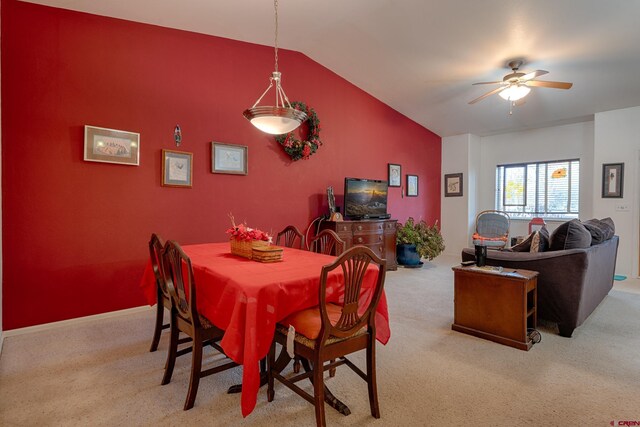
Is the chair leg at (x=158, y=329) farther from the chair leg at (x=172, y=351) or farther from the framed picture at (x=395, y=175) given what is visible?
the framed picture at (x=395, y=175)

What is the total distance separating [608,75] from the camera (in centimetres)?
447

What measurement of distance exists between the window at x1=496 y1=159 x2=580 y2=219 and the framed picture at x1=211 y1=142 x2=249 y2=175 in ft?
18.1

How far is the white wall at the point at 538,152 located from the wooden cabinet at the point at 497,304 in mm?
4339

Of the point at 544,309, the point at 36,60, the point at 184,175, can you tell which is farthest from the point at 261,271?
the point at 36,60

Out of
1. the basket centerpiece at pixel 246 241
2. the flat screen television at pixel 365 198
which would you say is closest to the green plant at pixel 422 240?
the flat screen television at pixel 365 198

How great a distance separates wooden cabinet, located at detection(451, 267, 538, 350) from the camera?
278 centimetres

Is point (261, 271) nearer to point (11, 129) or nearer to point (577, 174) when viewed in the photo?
point (11, 129)

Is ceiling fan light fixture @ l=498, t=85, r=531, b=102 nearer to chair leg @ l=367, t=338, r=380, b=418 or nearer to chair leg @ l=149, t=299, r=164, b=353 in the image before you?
chair leg @ l=367, t=338, r=380, b=418

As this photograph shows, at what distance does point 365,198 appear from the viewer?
18.3ft

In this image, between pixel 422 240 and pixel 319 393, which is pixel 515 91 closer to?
pixel 422 240

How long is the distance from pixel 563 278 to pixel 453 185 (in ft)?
15.4

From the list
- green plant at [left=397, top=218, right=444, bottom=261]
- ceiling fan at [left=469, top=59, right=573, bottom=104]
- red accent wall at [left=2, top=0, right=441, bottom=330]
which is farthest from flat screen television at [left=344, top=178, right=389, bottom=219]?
ceiling fan at [left=469, top=59, right=573, bottom=104]

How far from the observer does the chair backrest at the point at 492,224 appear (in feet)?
21.6

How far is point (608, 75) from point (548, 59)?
1029 mm
